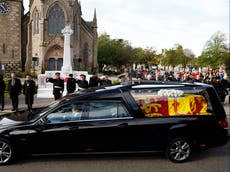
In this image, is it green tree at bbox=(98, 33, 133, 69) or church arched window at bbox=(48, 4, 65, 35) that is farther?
green tree at bbox=(98, 33, 133, 69)

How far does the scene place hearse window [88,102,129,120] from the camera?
628 centimetres

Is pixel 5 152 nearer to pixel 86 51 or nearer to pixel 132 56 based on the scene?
pixel 86 51

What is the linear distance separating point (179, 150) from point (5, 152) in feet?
11.6

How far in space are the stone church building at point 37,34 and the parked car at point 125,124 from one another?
3748cm

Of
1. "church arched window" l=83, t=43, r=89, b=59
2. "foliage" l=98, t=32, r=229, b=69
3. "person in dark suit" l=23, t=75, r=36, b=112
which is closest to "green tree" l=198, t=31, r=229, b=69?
"foliage" l=98, t=32, r=229, b=69

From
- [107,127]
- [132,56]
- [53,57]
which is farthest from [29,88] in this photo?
[132,56]

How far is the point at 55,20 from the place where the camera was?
45.4 m

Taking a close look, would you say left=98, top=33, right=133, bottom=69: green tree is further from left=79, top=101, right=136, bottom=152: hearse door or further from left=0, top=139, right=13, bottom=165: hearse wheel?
left=0, top=139, right=13, bottom=165: hearse wheel

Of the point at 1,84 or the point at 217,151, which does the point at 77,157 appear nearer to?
the point at 217,151

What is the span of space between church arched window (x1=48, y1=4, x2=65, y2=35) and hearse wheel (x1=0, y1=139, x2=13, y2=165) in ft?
134

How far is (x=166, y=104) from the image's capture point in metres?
6.52

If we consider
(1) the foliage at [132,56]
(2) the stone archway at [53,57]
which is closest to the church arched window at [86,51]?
(2) the stone archway at [53,57]

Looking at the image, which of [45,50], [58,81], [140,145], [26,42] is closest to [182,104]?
[140,145]

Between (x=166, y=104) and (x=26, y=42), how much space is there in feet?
140
